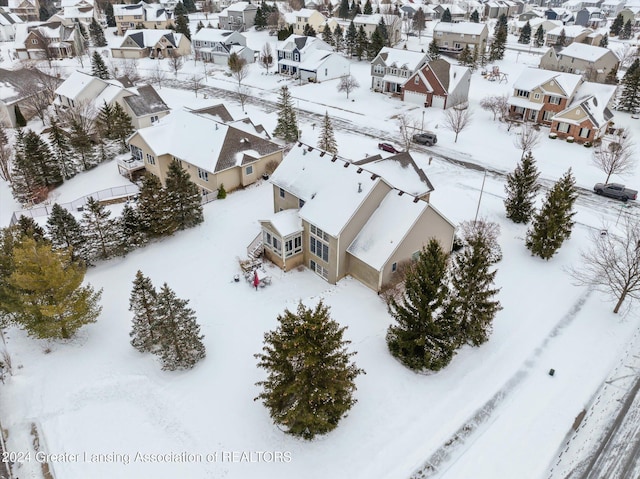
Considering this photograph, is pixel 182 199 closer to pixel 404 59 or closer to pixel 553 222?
pixel 553 222

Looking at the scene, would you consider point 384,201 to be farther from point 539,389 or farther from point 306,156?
point 539,389

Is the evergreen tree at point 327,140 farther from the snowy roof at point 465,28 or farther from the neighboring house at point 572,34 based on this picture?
the neighboring house at point 572,34

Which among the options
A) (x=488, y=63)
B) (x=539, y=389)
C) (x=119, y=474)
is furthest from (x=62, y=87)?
(x=488, y=63)

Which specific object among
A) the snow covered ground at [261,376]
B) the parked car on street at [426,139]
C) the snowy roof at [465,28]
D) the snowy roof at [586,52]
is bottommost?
the snow covered ground at [261,376]

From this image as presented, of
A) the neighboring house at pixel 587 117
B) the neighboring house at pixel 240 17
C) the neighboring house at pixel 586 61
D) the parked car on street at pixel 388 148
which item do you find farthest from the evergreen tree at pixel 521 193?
the neighboring house at pixel 240 17

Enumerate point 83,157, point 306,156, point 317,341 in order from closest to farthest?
point 317,341 → point 306,156 → point 83,157

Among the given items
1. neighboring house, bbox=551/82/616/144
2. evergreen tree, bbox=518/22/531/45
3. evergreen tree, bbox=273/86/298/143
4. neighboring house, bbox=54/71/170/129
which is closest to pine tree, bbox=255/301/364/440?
evergreen tree, bbox=273/86/298/143

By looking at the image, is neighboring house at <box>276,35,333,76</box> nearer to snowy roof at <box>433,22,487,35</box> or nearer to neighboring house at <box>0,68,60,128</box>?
snowy roof at <box>433,22,487,35</box>
